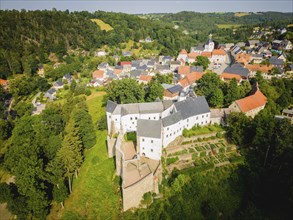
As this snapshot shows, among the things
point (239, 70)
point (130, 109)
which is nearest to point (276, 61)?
point (239, 70)

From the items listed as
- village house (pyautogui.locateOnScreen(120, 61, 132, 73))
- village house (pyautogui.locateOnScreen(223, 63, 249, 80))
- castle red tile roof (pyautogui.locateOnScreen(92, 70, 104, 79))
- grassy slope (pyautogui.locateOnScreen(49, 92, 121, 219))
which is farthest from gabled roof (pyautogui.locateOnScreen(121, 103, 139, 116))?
village house (pyautogui.locateOnScreen(120, 61, 132, 73))

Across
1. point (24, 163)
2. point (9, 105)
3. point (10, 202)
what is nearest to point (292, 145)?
point (24, 163)

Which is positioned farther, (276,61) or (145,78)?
(145,78)

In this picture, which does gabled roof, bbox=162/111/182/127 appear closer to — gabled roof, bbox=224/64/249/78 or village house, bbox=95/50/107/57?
gabled roof, bbox=224/64/249/78

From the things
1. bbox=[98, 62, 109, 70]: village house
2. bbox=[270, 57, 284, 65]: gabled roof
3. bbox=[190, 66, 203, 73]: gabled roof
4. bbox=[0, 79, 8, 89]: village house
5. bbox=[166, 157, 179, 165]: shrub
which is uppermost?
bbox=[270, 57, 284, 65]: gabled roof

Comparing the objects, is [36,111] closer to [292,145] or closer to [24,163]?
[24,163]

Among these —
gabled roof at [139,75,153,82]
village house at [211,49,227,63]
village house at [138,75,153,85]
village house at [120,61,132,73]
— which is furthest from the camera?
village house at [120,61,132,73]

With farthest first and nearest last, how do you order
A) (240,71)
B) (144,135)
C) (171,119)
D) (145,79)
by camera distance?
(145,79), (240,71), (171,119), (144,135)

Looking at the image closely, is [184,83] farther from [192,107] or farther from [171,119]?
[171,119]
